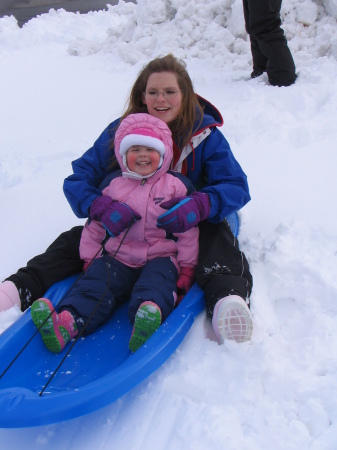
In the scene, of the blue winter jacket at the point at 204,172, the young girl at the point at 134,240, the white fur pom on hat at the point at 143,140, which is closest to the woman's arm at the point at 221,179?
the blue winter jacket at the point at 204,172

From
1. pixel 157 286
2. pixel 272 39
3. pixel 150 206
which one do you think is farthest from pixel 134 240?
pixel 272 39

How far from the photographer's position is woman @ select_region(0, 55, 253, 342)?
179 cm

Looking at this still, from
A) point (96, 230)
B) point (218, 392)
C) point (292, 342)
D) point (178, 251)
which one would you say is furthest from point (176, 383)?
Result: point (96, 230)

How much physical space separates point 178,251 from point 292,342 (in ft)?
1.95

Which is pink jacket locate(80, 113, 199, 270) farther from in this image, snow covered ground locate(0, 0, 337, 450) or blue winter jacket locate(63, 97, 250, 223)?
snow covered ground locate(0, 0, 337, 450)

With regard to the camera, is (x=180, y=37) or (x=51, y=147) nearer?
(x=51, y=147)

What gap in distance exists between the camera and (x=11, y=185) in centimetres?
309

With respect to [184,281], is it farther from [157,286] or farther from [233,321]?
[233,321]

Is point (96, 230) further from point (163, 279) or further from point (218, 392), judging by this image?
point (218, 392)

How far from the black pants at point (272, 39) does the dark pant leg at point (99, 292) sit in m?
2.63

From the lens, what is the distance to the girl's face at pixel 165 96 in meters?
2.07

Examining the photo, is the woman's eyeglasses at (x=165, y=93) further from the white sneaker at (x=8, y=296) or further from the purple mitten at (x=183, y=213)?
the white sneaker at (x=8, y=296)

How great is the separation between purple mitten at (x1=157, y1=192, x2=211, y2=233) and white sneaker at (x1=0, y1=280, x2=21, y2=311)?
0.66 metres

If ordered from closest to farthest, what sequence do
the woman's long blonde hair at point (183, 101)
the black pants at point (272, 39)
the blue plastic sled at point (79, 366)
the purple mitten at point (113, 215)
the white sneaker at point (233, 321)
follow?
the blue plastic sled at point (79, 366) < the white sneaker at point (233, 321) < the purple mitten at point (113, 215) < the woman's long blonde hair at point (183, 101) < the black pants at point (272, 39)
